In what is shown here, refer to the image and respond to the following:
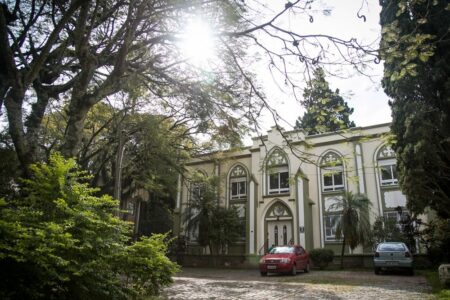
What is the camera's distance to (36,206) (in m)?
5.29

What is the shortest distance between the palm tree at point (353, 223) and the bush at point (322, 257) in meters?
0.89

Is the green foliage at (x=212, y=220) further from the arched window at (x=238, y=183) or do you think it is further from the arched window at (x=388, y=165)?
the arched window at (x=388, y=165)

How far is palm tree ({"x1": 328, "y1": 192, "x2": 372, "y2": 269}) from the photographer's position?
2311 cm

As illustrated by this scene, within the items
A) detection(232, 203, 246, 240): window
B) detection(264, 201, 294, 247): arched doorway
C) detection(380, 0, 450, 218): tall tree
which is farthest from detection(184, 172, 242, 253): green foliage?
detection(380, 0, 450, 218): tall tree

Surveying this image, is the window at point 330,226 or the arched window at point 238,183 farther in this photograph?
Answer: the arched window at point 238,183

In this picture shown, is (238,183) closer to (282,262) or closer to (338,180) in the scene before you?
(338,180)

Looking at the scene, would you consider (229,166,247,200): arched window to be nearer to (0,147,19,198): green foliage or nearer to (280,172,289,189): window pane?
(280,172,289,189): window pane

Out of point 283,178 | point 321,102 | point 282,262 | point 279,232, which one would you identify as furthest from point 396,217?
point 321,102

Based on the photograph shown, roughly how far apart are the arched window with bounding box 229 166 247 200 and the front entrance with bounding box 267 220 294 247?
422 cm

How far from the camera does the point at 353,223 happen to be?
23.2 meters

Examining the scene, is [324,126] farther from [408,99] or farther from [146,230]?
[146,230]

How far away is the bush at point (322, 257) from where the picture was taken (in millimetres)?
23422

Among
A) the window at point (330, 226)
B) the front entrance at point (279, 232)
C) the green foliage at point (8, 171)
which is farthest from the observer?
the front entrance at point (279, 232)

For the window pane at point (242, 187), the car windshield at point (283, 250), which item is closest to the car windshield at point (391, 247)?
the car windshield at point (283, 250)
